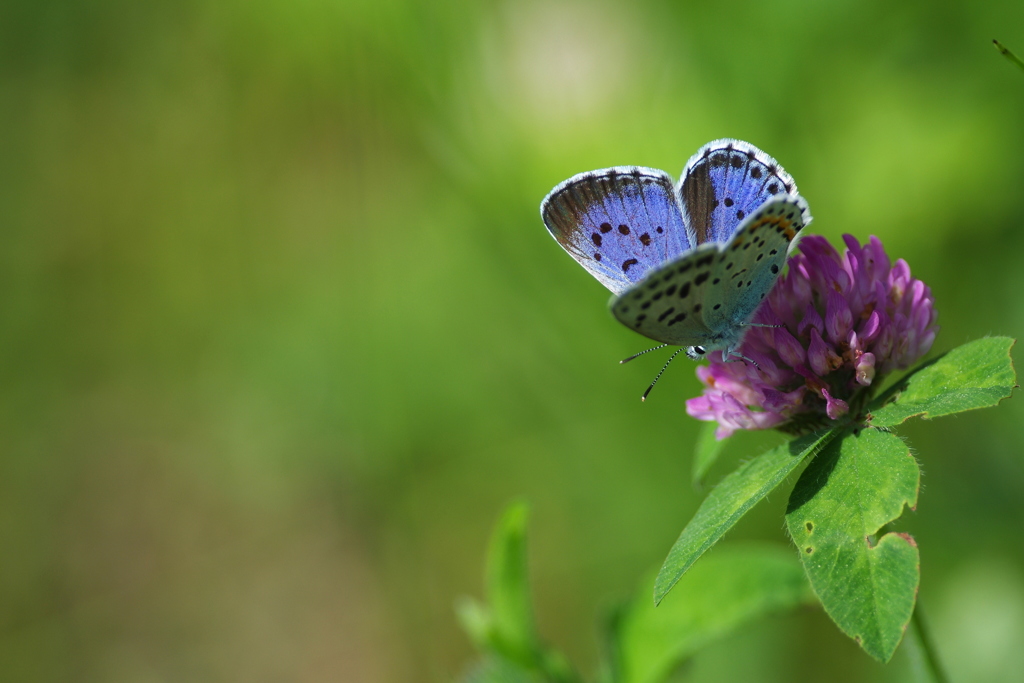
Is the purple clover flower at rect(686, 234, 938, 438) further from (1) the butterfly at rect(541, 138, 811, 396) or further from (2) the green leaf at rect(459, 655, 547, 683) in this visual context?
(2) the green leaf at rect(459, 655, 547, 683)

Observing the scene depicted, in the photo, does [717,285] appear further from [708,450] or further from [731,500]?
→ [708,450]

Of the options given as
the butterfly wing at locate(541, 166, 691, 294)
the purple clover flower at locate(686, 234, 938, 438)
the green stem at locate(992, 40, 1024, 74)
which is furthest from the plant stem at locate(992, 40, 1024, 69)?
the butterfly wing at locate(541, 166, 691, 294)

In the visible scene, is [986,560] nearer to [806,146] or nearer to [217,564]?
[806,146]

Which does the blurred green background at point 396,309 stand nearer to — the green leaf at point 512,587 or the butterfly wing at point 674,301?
the green leaf at point 512,587

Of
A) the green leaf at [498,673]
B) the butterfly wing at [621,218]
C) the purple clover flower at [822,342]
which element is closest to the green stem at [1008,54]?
the purple clover flower at [822,342]

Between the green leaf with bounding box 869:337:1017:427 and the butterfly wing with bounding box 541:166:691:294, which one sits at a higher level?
the butterfly wing with bounding box 541:166:691:294

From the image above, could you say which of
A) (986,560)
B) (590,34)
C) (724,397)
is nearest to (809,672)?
(986,560)

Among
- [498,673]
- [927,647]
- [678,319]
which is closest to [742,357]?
[678,319]
